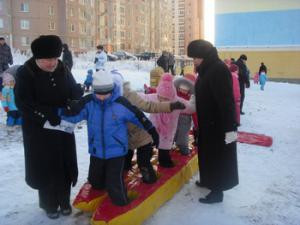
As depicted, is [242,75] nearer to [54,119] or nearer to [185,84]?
→ [185,84]

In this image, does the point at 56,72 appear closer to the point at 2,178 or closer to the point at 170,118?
the point at 170,118

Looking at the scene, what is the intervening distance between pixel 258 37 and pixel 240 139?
25295 mm

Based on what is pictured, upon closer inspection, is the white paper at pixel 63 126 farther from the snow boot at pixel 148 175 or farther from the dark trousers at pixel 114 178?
the snow boot at pixel 148 175

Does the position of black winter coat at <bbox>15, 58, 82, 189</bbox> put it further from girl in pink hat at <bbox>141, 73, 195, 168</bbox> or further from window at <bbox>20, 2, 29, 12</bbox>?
window at <bbox>20, 2, 29, 12</bbox>

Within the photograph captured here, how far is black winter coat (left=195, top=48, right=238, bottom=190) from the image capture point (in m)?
3.95

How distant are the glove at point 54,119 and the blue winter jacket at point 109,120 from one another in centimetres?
8

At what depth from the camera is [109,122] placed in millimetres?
3488

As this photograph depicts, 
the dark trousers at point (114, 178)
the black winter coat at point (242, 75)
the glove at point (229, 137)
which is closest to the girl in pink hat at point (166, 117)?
the glove at point (229, 137)

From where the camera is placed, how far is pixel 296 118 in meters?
10.3

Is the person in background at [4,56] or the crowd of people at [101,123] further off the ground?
the person in background at [4,56]

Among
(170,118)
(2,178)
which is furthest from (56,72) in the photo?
(2,178)

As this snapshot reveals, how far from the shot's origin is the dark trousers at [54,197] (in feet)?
12.1

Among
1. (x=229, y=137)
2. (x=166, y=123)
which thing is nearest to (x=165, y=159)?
(x=166, y=123)

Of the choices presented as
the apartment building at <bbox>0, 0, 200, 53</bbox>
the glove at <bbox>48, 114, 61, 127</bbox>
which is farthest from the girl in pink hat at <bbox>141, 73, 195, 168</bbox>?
the apartment building at <bbox>0, 0, 200, 53</bbox>
